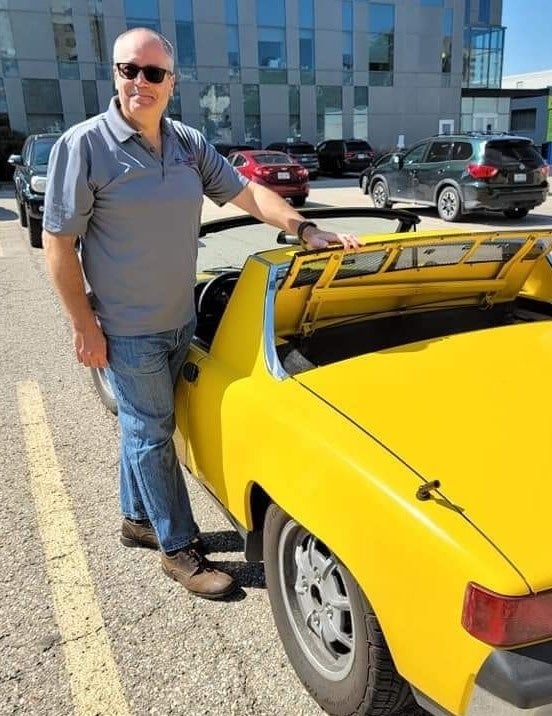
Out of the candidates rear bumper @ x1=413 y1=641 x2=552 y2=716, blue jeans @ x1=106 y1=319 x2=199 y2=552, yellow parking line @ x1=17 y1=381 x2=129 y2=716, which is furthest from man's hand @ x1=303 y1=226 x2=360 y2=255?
yellow parking line @ x1=17 y1=381 x2=129 y2=716

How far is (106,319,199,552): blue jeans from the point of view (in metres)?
2.53

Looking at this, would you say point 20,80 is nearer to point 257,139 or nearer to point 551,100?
point 257,139

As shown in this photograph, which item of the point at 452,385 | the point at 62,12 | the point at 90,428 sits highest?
the point at 62,12

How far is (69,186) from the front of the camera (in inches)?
85.4

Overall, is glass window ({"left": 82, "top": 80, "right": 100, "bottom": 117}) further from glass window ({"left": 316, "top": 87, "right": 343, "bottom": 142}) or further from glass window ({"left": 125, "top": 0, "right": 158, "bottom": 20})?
glass window ({"left": 316, "top": 87, "right": 343, "bottom": 142})

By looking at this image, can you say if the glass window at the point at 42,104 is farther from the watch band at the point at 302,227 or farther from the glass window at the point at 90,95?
the watch band at the point at 302,227

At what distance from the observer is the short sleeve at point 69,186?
216 centimetres

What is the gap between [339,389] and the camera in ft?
7.20

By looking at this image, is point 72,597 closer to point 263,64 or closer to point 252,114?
point 252,114

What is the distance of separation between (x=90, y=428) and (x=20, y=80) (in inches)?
1284

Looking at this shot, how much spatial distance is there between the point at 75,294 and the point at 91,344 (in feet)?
0.67

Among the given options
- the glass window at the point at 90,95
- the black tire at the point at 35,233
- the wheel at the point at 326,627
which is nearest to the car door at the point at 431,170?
the black tire at the point at 35,233

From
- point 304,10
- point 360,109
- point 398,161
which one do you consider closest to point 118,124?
point 398,161

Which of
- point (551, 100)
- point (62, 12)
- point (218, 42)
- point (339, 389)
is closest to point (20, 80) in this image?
point (62, 12)
